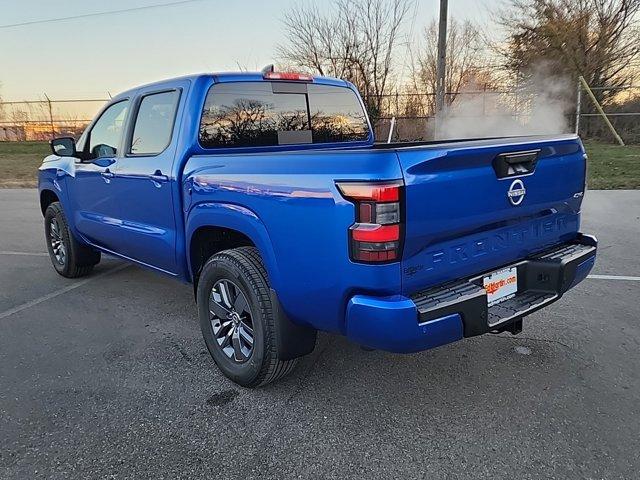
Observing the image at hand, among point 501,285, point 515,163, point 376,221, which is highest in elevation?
point 515,163

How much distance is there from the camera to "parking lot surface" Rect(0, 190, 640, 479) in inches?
95.8

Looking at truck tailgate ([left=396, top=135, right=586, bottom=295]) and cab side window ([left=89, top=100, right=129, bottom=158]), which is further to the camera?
cab side window ([left=89, top=100, right=129, bottom=158])

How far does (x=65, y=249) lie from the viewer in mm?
5379

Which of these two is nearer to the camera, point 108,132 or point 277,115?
point 277,115

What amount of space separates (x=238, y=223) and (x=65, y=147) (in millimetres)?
2766

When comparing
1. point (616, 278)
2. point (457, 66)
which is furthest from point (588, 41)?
point (616, 278)

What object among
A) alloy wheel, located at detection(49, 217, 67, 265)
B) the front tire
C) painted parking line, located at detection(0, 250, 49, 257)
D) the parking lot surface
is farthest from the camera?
painted parking line, located at detection(0, 250, 49, 257)

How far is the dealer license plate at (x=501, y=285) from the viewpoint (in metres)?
2.69

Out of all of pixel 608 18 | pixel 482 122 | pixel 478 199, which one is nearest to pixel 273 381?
pixel 478 199

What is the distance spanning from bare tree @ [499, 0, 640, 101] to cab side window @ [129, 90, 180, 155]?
1980cm

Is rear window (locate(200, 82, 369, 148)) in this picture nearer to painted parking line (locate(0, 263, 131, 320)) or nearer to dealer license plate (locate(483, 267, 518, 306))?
dealer license plate (locate(483, 267, 518, 306))

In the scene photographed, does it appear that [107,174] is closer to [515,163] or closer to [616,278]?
[515,163]

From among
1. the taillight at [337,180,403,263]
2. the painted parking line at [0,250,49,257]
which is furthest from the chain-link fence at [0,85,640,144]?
the taillight at [337,180,403,263]

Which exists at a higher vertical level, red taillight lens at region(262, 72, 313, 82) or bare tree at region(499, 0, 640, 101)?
bare tree at region(499, 0, 640, 101)
